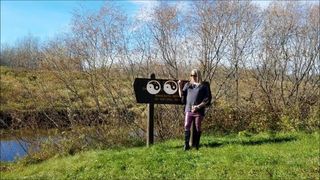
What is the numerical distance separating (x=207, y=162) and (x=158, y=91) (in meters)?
3.27

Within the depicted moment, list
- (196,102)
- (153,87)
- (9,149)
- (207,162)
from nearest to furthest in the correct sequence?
(207,162) → (196,102) → (153,87) → (9,149)

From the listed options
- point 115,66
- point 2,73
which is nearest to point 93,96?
point 115,66

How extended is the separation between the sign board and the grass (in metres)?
1.15

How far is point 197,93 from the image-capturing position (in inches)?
436

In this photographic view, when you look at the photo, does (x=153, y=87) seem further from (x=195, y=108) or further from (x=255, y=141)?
(x=255, y=141)

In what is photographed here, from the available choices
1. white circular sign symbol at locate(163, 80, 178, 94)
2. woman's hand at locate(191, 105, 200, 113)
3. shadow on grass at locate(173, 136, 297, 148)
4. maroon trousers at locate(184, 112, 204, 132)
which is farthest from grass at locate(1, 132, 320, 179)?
white circular sign symbol at locate(163, 80, 178, 94)

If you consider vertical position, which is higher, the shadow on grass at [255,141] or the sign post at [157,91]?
the sign post at [157,91]

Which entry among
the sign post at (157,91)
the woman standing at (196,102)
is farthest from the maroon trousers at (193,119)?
the sign post at (157,91)

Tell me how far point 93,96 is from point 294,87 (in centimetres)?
721

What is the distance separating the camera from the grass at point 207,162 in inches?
346

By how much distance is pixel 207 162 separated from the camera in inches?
375

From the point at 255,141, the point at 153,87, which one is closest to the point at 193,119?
the point at 153,87

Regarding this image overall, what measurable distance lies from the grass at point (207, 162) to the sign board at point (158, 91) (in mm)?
1155

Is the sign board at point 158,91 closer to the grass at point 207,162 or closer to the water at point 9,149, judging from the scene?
the grass at point 207,162
